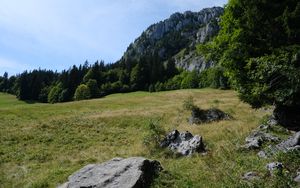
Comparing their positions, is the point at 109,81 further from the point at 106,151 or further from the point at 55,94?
the point at 106,151

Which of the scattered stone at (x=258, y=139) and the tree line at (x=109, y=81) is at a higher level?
the tree line at (x=109, y=81)

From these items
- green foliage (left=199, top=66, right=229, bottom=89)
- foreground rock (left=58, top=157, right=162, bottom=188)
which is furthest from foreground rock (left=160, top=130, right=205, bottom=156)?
green foliage (left=199, top=66, right=229, bottom=89)

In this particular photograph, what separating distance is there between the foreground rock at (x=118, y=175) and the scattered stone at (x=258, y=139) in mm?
5211

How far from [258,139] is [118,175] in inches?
310

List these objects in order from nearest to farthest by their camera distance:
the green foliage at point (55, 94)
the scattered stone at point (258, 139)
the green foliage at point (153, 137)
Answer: the scattered stone at point (258, 139)
the green foliage at point (153, 137)
the green foliage at point (55, 94)

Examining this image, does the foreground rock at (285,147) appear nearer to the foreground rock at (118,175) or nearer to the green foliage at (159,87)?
the foreground rock at (118,175)

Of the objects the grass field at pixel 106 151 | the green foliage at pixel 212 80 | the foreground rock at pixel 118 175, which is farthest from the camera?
the green foliage at pixel 212 80

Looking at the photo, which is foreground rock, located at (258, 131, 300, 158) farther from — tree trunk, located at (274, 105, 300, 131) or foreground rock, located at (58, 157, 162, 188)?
tree trunk, located at (274, 105, 300, 131)

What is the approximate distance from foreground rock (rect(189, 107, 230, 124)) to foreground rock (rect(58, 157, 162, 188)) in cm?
2071

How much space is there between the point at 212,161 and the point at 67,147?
16.3m

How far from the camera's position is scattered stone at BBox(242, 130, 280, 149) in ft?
60.0

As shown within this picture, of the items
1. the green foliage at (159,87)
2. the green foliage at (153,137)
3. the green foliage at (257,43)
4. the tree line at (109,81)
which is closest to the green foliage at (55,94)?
the tree line at (109,81)

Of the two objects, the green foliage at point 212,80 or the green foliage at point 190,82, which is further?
the green foliage at point 190,82

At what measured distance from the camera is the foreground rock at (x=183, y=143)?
67.7ft
